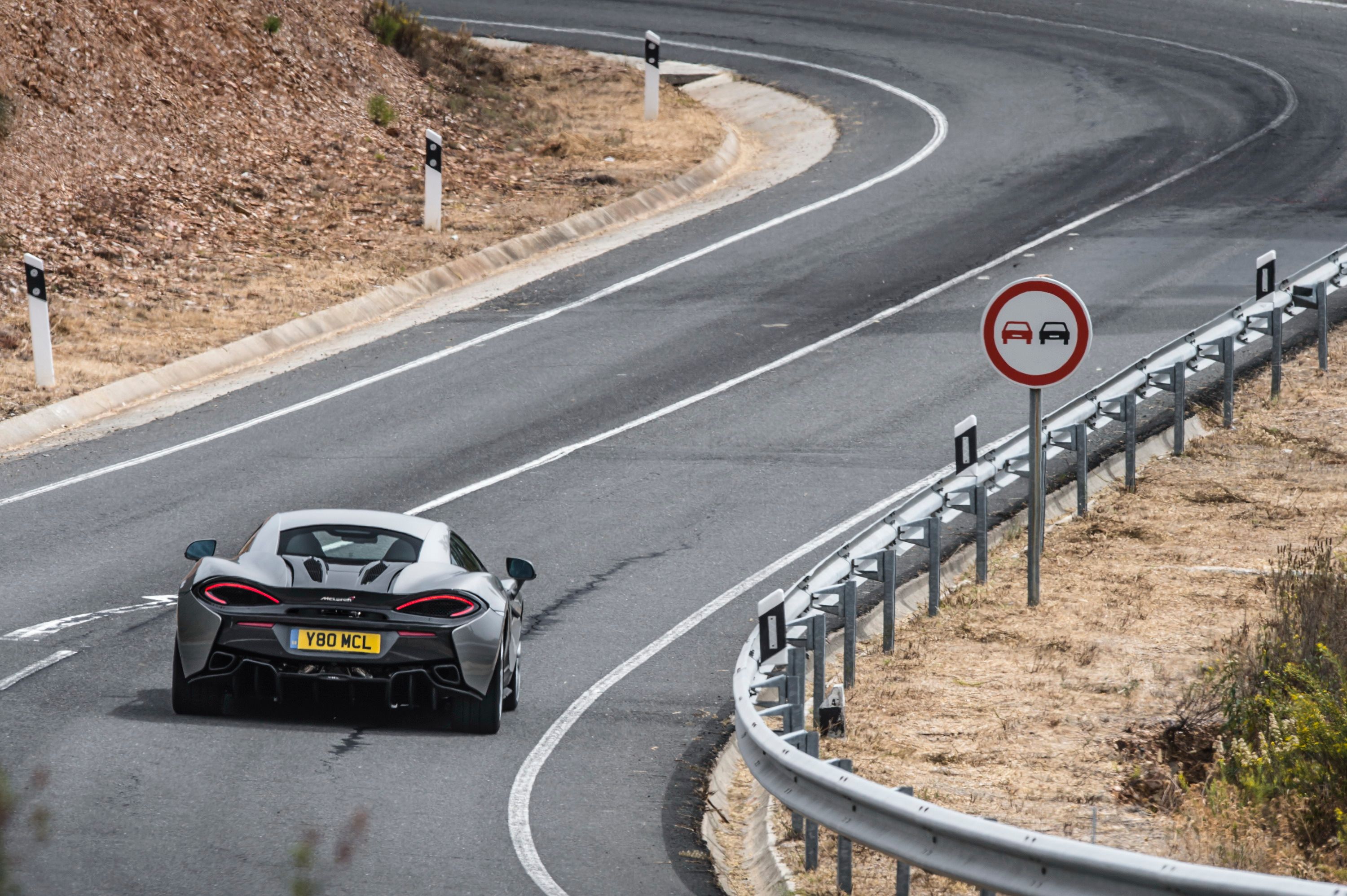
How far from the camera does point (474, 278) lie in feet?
76.6

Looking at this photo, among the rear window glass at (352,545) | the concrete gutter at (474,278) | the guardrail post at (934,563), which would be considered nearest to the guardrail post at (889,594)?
the guardrail post at (934,563)

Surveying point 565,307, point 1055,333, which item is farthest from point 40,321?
point 1055,333

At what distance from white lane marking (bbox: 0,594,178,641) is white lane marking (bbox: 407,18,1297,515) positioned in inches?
108

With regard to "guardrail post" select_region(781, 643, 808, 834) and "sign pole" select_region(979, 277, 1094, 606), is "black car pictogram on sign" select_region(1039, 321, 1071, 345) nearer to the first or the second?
→ "sign pole" select_region(979, 277, 1094, 606)

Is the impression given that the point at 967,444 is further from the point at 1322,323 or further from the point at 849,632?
the point at 1322,323

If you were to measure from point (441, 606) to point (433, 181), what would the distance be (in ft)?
49.7

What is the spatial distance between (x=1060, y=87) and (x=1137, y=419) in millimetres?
18048

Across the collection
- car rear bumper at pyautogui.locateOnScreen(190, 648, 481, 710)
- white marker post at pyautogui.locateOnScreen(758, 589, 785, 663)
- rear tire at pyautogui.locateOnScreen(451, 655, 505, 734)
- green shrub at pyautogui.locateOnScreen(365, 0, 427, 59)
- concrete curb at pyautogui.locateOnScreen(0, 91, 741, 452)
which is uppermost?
green shrub at pyautogui.locateOnScreen(365, 0, 427, 59)

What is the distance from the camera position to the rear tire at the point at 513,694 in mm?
10431

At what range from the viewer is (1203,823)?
7.57m

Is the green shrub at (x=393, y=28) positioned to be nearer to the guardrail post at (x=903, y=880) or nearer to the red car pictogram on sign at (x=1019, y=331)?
the red car pictogram on sign at (x=1019, y=331)

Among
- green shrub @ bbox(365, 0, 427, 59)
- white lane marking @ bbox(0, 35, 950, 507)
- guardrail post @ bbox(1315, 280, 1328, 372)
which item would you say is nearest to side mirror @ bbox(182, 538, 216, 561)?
white lane marking @ bbox(0, 35, 950, 507)

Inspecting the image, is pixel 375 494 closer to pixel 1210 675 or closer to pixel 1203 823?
pixel 1210 675

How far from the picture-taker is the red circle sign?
11.7 m
